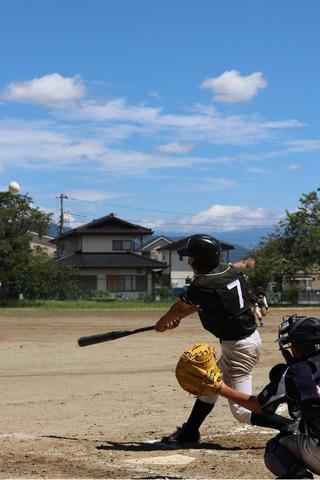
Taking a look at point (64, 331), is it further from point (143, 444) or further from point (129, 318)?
point (143, 444)

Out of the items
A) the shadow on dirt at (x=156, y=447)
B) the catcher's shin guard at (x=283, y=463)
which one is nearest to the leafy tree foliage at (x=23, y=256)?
the shadow on dirt at (x=156, y=447)

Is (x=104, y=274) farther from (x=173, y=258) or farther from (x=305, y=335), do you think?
(x=305, y=335)

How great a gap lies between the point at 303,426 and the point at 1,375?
8189mm

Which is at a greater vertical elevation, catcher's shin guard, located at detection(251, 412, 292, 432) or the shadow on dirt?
catcher's shin guard, located at detection(251, 412, 292, 432)

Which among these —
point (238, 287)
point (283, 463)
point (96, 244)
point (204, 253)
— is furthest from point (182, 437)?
point (96, 244)

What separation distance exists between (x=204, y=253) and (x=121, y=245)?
57.6m

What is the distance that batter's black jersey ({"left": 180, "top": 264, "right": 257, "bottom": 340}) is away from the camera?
6.25 meters

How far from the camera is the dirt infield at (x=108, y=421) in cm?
577

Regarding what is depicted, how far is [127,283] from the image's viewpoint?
6159cm

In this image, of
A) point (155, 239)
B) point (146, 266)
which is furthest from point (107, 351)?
point (155, 239)

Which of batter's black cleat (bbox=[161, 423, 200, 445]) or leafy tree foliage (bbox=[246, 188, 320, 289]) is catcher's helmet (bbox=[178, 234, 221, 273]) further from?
leafy tree foliage (bbox=[246, 188, 320, 289])

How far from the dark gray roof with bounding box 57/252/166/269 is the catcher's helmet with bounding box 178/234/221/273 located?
5350 cm

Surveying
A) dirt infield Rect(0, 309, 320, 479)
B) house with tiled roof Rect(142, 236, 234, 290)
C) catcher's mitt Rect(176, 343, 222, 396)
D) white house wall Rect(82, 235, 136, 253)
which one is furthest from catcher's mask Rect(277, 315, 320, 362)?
house with tiled roof Rect(142, 236, 234, 290)

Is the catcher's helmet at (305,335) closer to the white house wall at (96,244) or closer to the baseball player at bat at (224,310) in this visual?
the baseball player at bat at (224,310)
